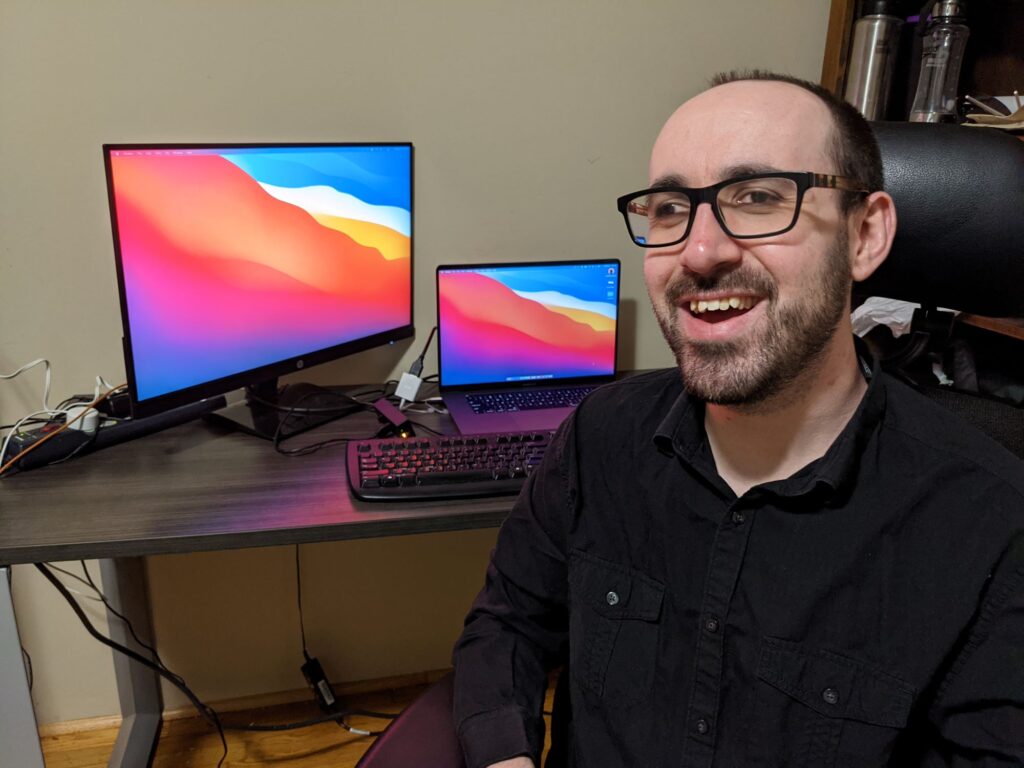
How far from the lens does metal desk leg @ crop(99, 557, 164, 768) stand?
171cm

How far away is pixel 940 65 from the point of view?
1632 mm

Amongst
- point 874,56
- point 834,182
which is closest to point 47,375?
point 834,182

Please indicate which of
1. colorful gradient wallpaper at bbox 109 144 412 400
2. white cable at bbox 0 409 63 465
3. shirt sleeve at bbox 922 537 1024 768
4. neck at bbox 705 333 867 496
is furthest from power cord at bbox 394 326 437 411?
shirt sleeve at bbox 922 537 1024 768

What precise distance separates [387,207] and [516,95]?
0.37 m

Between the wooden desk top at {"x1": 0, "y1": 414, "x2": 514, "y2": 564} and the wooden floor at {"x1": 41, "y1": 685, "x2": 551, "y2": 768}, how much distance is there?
81cm

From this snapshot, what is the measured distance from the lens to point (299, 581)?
6.42ft

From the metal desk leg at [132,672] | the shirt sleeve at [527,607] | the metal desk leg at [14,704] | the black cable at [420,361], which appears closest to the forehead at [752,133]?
the shirt sleeve at [527,607]

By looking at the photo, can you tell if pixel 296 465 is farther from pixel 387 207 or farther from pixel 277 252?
pixel 387 207

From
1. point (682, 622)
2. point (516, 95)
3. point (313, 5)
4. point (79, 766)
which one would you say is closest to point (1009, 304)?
point (682, 622)

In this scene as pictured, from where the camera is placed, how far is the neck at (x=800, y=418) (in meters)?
0.92

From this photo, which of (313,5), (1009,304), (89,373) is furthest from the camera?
(89,373)

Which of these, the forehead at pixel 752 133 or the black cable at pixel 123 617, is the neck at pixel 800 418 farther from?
the black cable at pixel 123 617

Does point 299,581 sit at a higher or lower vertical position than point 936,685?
lower

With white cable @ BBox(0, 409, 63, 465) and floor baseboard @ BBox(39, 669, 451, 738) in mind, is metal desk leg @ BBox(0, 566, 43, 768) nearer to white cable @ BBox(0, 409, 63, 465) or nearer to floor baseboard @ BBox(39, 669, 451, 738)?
white cable @ BBox(0, 409, 63, 465)
